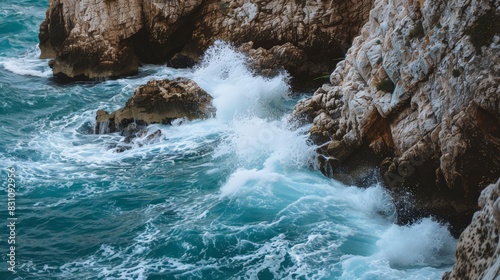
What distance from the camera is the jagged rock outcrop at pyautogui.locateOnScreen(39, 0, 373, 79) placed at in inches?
1011

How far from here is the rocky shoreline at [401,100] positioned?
12977mm

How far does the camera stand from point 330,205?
51.7ft

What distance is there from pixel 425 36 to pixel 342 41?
11205 mm

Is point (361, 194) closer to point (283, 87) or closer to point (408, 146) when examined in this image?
point (408, 146)

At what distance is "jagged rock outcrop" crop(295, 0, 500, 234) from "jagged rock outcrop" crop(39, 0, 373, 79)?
8.10 meters

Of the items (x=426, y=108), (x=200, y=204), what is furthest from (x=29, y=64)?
(x=426, y=108)

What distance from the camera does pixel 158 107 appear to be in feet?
72.3

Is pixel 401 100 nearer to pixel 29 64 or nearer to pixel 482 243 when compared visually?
pixel 482 243

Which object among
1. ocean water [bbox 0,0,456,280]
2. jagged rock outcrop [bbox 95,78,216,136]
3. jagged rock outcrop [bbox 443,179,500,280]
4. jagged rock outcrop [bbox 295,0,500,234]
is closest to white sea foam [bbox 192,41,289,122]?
ocean water [bbox 0,0,456,280]

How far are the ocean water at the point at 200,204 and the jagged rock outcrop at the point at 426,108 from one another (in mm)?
713

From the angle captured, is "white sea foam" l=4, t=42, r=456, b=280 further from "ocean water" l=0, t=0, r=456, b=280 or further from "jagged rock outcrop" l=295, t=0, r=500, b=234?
"jagged rock outcrop" l=295, t=0, r=500, b=234

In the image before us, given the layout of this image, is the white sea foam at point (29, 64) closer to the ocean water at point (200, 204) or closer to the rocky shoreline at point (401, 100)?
the ocean water at point (200, 204)

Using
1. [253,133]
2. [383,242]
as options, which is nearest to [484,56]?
[383,242]

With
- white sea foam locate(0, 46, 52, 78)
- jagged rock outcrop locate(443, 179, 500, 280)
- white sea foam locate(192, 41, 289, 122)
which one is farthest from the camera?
white sea foam locate(0, 46, 52, 78)
